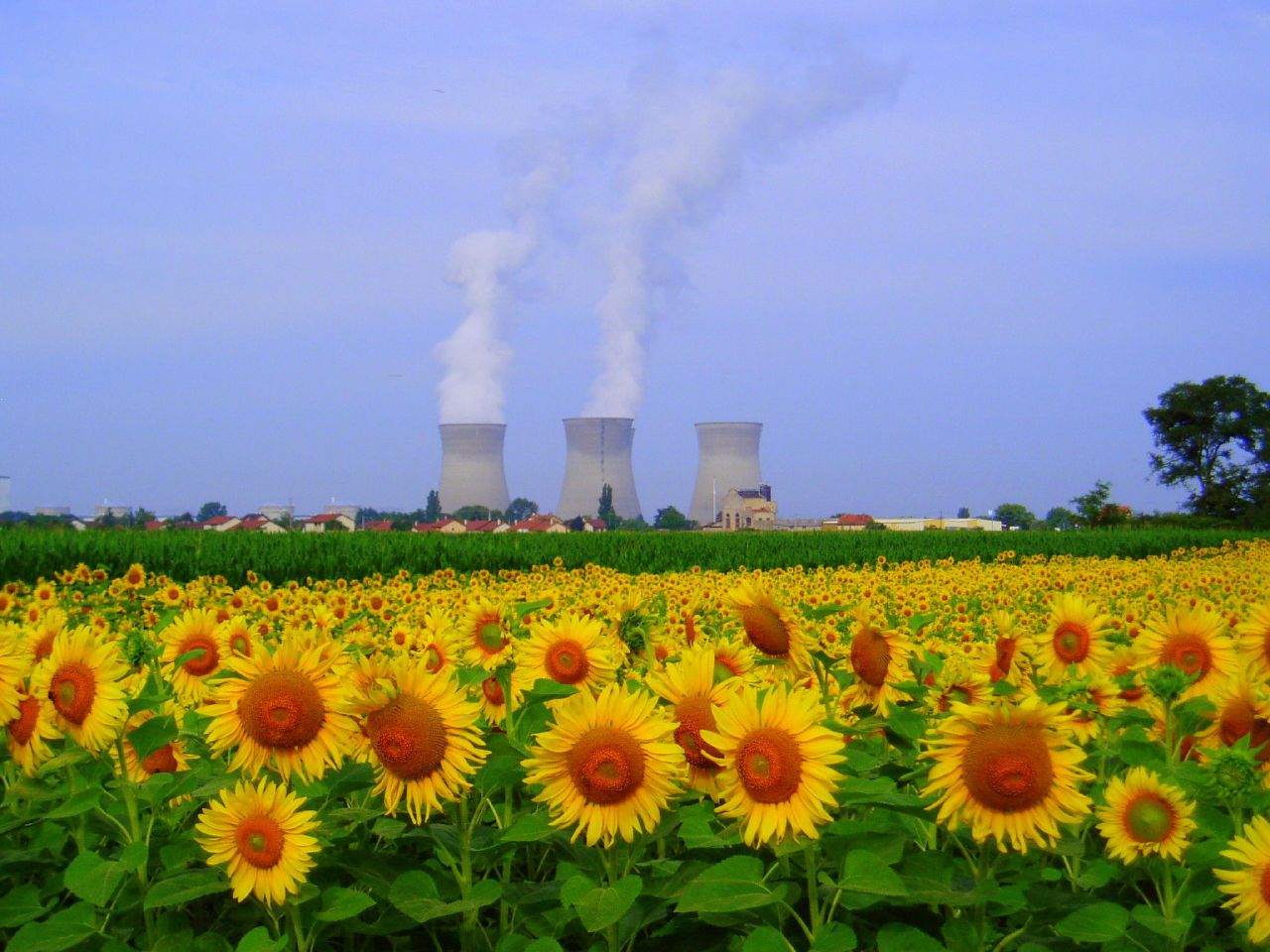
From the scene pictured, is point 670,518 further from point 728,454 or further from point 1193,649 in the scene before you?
point 1193,649

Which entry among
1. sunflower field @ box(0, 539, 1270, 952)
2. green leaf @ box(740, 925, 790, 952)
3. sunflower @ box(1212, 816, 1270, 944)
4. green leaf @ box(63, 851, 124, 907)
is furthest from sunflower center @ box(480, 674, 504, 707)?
sunflower @ box(1212, 816, 1270, 944)

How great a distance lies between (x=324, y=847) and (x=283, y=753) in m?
0.19

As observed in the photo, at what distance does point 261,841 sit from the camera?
1.52 metres

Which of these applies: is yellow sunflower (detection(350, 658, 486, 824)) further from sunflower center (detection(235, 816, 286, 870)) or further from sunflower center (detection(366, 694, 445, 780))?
sunflower center (detection(235, 816, 286, 870))

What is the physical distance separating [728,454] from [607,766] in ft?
102

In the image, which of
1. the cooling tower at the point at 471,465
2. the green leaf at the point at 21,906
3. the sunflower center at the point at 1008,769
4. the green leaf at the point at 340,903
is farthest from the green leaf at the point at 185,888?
the cooling tower at the point at 471,465

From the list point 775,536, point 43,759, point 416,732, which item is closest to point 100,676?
point 43,759

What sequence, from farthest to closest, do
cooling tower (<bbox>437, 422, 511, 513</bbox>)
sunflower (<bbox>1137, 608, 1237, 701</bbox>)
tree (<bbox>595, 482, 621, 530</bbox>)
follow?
tree (<bbox>595, 482, 621, 530</bbox>) → cooling tower (<bbox>437, 422, 511, 513</bbox>) → sunflower (<bbox>1137, 608, 1237, 701</bbox>)

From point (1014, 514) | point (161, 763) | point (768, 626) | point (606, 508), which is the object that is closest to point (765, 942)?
point (768, 626)

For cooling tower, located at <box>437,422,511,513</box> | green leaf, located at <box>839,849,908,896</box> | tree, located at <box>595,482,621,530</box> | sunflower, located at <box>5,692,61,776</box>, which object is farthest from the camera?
tree, located at <box>595,482,621,530</box>

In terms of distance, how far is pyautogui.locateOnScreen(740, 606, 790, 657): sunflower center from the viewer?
1.96 m

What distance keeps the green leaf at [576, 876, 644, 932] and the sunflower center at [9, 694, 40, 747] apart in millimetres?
913

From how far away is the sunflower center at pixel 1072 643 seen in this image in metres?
2.29

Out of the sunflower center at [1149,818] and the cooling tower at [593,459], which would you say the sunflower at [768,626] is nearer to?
the sunflower center at [1149,818]
